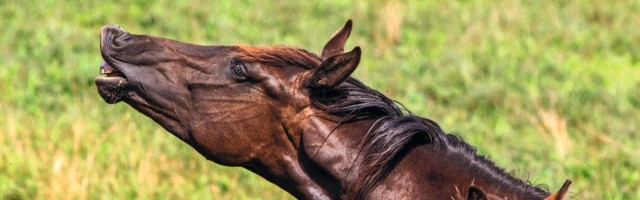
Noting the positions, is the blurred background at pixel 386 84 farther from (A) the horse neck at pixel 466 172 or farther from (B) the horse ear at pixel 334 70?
(B) the horse ear at pixel 334 70

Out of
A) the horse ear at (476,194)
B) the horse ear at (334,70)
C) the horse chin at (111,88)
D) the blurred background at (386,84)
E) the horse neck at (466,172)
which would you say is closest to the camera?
the horse ear at (476,194)

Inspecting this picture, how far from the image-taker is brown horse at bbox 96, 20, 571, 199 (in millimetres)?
4460

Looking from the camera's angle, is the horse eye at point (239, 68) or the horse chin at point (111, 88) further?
the horse chin at point (111, 88)

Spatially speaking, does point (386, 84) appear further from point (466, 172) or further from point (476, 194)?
point (476, 194)

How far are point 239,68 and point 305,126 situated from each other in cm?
33

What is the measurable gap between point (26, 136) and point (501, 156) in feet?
10.7

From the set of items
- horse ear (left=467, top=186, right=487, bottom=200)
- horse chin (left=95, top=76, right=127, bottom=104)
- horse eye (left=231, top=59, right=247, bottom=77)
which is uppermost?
horse eye (left=231, top=59, right=247, bottom=77)

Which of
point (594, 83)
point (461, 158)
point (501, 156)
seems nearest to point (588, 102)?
point (594, 83)

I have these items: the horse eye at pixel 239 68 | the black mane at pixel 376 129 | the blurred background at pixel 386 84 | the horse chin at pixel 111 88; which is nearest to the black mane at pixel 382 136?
the black mane at pixel 376 129

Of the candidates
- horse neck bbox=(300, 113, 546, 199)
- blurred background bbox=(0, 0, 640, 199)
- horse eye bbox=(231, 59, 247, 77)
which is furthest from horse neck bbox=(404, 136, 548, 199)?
horse eye bbox=(231, 59, 247, 77)

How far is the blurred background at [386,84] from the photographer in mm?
7664

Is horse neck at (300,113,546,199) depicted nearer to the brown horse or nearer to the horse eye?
the brown horse

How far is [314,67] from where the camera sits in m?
4.56

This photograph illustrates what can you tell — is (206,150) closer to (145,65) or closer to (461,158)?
(145,65)
